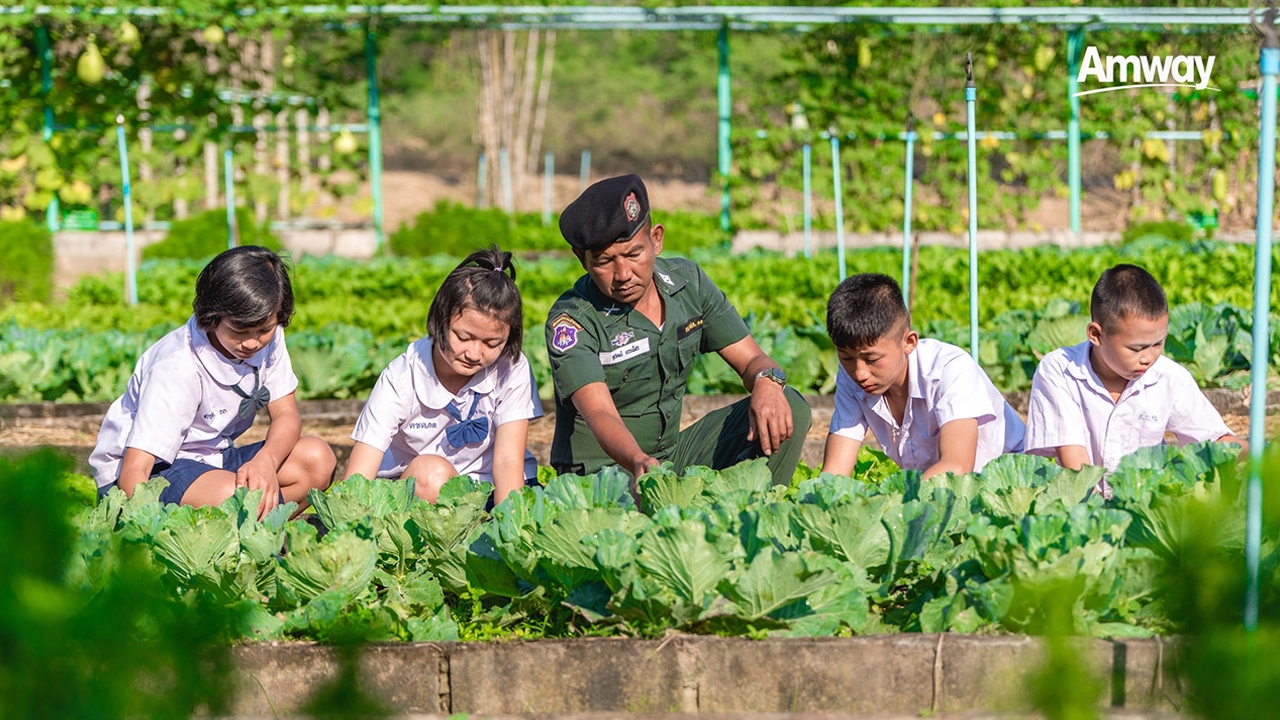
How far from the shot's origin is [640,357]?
3.18m

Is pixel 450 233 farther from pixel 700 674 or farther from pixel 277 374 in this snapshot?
pixel 700 674

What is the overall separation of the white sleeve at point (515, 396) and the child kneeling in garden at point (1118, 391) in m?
1.25

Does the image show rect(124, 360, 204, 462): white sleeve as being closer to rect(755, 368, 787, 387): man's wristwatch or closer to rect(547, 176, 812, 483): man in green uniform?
rect(547, 176, 812, 483): man in green uniform

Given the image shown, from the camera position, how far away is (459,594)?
235cm

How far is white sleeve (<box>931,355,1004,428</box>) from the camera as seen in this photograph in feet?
9.29

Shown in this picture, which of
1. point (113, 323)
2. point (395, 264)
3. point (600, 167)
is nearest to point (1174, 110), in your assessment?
point (395, 264)

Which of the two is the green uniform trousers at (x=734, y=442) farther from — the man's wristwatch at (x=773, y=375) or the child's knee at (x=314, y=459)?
the child's knee at (x=314, y=459)

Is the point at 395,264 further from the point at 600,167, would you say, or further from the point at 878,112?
the point at 600,167

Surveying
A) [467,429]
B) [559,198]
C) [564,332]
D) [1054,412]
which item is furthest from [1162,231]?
[559,198]

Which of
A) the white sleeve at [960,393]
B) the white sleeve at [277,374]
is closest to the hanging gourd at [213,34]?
the white sleeve at [277,374]

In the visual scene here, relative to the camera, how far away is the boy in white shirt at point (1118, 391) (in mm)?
2801

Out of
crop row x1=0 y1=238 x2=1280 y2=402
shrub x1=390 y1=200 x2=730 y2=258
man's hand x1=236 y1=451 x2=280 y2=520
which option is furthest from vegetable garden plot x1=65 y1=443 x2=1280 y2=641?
shrub x1=390 y1=200 x2=730 y2=258

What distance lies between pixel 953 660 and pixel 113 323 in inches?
232

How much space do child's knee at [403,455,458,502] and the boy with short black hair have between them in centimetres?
96
